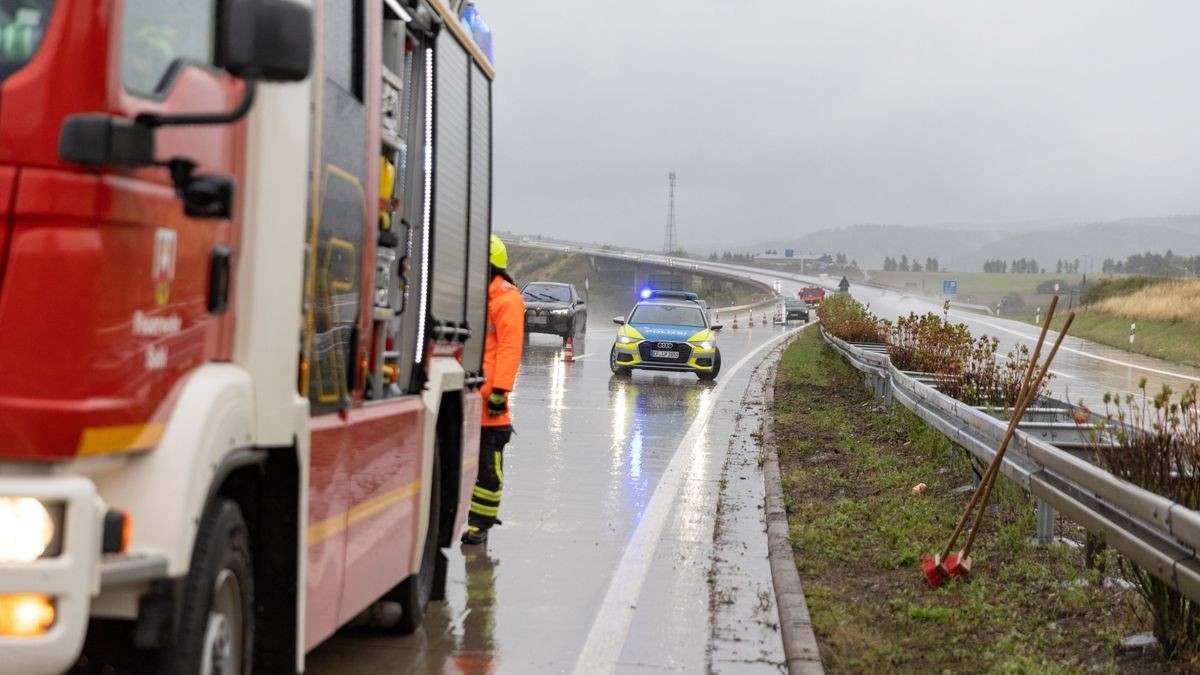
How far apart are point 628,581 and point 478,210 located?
2.23 meters

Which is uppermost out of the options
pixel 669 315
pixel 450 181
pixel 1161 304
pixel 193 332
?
pixel 450 181

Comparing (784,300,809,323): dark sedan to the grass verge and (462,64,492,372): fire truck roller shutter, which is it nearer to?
the grass verge

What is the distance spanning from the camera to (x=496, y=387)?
953 centimetres

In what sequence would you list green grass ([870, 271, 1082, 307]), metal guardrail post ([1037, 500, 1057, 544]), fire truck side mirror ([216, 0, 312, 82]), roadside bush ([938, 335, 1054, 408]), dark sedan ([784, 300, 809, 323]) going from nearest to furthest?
fire truck side mirror ([216, 0, 312, 82]), metal guardrail post ([1037, 500, 1057, 544]), roadside bush ([938, 335, 1054, 408]), dark sedan ([784, 300, 809, 323]), green grass ([870, 271, 1082, 307])

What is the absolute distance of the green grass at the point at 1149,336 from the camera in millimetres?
47156

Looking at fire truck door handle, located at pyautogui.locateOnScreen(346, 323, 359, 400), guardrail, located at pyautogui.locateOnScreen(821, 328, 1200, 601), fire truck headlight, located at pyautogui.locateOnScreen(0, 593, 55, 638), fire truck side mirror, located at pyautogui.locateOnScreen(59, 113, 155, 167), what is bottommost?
guardrail, located at pyautogui.locateOnScreen(821, 328, 1200, 601)

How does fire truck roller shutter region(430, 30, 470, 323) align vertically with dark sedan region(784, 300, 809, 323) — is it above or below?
above

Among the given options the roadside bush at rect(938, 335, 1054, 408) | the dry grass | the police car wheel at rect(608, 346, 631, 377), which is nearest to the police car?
the police car wheel at rect(608, 346, 631, 377)

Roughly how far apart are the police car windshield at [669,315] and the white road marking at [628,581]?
44.3ft

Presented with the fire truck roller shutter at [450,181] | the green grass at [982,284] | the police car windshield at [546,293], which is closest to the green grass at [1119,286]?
the police car windshield at [546,293]

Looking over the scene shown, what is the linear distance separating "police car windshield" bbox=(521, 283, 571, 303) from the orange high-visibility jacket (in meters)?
27.8

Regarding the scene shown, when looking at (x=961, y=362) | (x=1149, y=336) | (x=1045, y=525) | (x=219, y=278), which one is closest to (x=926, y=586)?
(x=1045, y=525)

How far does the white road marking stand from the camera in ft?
22.1

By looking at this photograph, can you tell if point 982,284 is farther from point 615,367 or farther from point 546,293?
point 615,367
